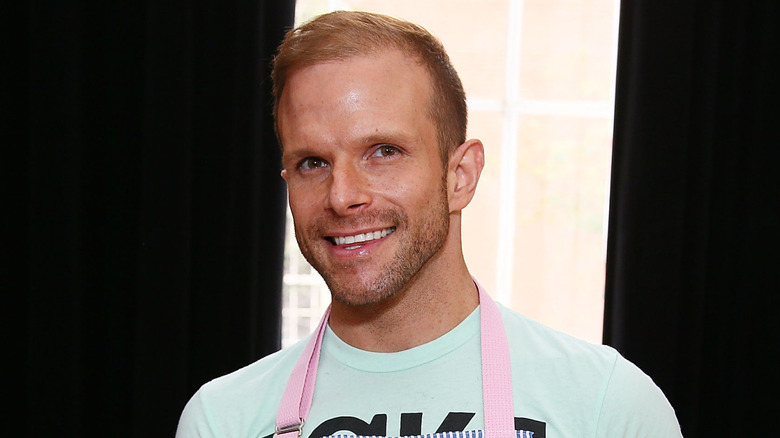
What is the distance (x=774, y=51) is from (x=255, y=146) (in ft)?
5.98

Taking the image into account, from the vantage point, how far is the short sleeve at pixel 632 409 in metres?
1.29

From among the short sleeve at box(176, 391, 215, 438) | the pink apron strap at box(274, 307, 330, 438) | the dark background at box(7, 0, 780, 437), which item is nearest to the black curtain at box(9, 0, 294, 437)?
the dark background at box(7, 0, 780, 437)

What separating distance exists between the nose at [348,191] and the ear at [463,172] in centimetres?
18

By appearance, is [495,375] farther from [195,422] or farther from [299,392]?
[195,422]

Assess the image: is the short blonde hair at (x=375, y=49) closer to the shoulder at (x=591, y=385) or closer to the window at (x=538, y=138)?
the shoulder at (x=591, y=385)

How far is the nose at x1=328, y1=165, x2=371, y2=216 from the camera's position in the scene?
131 cm

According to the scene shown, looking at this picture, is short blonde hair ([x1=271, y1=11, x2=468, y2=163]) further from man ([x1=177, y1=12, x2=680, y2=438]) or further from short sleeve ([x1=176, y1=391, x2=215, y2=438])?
short sleeve ([x1=176, y1=391, x2=215, y2=438])

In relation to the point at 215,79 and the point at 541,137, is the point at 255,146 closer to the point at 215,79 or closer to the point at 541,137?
the point at 215,79

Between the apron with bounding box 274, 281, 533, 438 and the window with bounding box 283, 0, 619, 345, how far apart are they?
1.79m

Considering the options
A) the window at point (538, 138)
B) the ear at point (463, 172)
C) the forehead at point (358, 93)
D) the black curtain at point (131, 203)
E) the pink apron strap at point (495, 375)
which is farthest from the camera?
the window at point (538, 138)

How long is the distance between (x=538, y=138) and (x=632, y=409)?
198 cm

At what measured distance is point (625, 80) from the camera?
294 centimetres

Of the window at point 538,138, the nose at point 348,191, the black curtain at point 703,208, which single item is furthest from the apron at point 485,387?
the window at point 538,138

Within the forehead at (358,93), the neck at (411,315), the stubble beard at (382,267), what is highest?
the forehead at (358,93)
